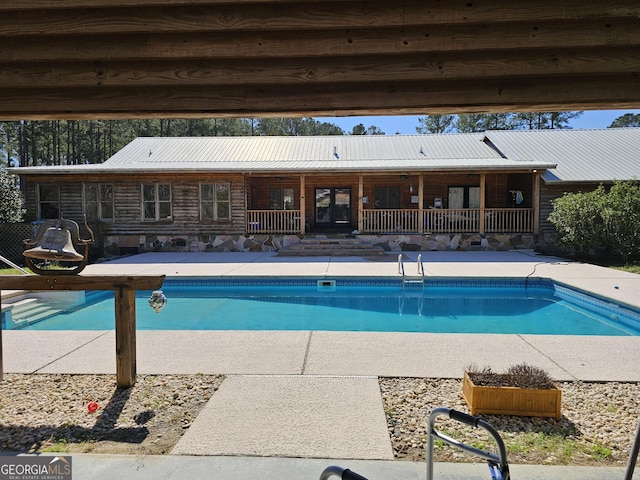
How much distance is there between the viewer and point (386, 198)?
19.8 m

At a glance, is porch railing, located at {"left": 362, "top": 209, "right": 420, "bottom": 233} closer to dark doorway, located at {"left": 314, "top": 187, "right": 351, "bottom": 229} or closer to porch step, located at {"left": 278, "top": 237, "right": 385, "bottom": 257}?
porch step, located at {"left": 278, "top": 237, "right": 385, "bottom": 257}

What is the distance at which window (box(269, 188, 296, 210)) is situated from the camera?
1998 centimetres

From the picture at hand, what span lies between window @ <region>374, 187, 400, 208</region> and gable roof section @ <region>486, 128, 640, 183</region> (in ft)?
16.4

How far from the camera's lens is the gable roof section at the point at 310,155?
1599cm

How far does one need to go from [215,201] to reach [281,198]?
3679mm

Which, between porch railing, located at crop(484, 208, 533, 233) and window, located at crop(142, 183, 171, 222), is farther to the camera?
window, located at crop(142, 183, 171, 222)

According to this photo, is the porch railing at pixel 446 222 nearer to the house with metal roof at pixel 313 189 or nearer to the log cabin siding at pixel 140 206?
the house with metal roof at pixel 313 189

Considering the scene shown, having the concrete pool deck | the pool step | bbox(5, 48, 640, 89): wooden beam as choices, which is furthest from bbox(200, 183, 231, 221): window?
bbox(5, 48, 640, 89): wooden beam

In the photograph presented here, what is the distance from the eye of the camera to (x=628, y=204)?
42.0ft

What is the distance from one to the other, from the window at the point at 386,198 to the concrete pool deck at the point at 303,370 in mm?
12050

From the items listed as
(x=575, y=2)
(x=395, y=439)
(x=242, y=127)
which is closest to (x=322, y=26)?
(x=575, y=2)

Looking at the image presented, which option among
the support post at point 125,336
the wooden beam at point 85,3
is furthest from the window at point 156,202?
the wooden beam at point 85,3

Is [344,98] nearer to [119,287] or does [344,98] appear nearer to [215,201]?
[119,287]

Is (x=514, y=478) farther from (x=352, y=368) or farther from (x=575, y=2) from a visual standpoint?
(x=575, y=2)
